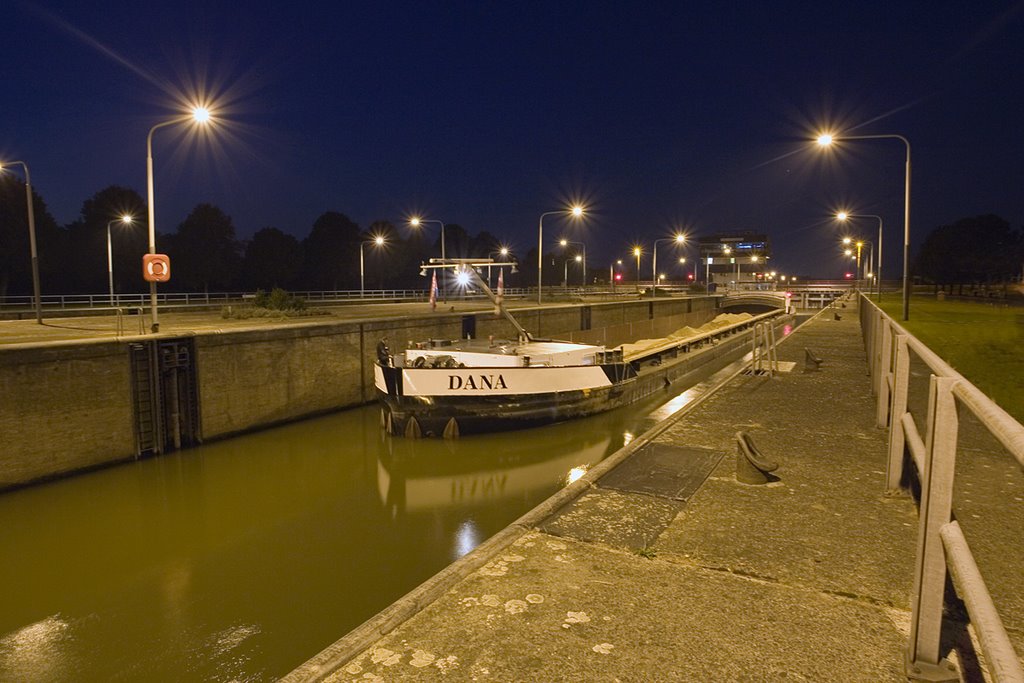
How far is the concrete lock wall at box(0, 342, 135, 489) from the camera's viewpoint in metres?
11.0

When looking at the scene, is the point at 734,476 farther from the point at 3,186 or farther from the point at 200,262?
the point at 200,262

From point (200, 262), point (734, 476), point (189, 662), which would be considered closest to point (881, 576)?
point (734, 476)

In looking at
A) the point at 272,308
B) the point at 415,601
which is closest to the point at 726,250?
the point at 272,308

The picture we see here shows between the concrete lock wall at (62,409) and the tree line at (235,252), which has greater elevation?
the tree line at (235,252)

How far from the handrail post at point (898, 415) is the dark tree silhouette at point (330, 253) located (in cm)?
6588

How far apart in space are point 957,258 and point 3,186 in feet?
299

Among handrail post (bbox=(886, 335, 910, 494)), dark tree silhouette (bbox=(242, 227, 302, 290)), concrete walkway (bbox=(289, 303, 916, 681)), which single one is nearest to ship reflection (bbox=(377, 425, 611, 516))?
concrete walkway (bbox=(289, 303, 916, 681))

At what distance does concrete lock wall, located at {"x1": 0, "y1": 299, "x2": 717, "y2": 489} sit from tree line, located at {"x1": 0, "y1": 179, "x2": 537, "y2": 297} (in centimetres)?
3650

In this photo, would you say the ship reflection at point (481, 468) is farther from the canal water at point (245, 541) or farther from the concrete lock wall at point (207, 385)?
the concrete lock wall at point (207, 385)

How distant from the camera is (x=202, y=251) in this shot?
56.1 meters

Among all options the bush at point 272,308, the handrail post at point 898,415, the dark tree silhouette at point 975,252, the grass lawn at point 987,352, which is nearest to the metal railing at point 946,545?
the handrail post at point 898,415

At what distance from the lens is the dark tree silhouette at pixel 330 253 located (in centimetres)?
6856

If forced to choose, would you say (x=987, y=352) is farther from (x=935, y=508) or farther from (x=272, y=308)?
(x=272, y=308)

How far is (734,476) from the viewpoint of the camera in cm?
678
